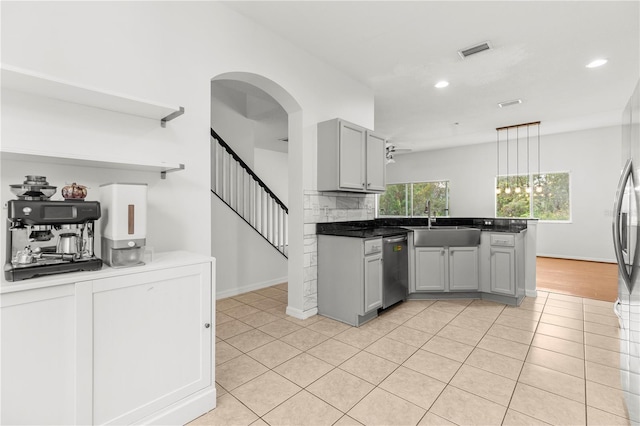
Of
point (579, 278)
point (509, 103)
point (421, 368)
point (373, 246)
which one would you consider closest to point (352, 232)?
point (373, 246)

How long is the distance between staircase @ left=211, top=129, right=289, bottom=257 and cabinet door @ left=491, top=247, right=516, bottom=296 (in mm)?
2922

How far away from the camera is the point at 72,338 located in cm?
132

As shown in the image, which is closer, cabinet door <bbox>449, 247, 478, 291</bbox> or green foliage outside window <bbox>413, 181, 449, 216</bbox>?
cabinet door <bbox>449, 247, 478, 291</bbox>

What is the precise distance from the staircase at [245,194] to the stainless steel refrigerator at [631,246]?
12.4ft

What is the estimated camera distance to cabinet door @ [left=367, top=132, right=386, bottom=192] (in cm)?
370

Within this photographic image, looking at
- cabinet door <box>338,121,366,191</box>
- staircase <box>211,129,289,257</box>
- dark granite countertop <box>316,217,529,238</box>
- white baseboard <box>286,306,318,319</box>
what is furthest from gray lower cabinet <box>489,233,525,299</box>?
staircase <box>211,129,289,257</box>

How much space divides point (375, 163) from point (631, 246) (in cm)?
256

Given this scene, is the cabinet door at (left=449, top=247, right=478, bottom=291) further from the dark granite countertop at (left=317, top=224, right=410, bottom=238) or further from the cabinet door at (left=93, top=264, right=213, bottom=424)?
the cabinet door at (left=93, top=264, right=213, bottom=424)

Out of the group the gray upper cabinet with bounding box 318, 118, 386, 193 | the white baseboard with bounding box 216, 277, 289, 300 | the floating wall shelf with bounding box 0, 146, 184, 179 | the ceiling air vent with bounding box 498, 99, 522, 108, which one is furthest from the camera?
the ceiling air vent with bounding box 498, 99, 522, 108

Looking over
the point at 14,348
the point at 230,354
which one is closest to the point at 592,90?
the point at 230,354

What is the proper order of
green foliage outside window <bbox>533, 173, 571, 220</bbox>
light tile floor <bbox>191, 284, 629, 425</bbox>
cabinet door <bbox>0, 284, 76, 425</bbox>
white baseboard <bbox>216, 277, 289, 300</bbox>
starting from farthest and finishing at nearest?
green foliage outside window <bbox>533, 173, 571, 220</bbox> → white baseboard <bbox>216, 277, 289, 300</bbox> → light tile floor <bbox>191, 284, 629, 425</bbox> → cabinet door <bbox>0, 284, 76, 425</bbox>

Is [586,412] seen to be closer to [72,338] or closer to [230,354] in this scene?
[230,354]

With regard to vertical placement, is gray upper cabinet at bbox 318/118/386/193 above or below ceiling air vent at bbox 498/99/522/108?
below

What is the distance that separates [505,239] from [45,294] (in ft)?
14.0
